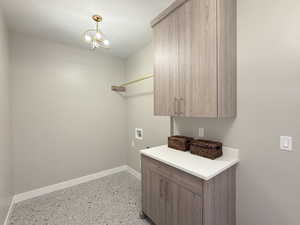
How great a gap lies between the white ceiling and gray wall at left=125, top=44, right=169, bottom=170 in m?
0.50

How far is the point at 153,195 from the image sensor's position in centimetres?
155

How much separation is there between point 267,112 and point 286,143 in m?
0.28

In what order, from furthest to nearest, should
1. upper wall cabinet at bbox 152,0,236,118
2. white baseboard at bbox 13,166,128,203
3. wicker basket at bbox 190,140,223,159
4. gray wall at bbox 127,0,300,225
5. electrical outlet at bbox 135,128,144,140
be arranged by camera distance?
electrical outlet at bbox 135,128,144,140 → white baseboard at bbox 13,166,128,203 → wicker basket at bbox 190,140,223,159 → upper wall cabinet at bbox 152,0,236,118 → gray wall at bbox 127,0,300,225

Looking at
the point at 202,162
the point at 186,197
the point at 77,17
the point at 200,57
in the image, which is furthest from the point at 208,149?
the point at 77,17

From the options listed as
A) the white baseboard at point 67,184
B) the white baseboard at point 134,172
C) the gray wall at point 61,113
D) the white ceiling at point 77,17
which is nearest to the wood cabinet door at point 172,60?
the white ceiling at point 77,17

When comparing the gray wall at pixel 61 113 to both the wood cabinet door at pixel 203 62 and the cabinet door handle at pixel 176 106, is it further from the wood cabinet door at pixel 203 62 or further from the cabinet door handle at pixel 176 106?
→ the wood cabinet door at pixel 203 62

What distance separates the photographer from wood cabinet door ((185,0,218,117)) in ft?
3.96

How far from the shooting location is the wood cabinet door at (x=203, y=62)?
1.21m

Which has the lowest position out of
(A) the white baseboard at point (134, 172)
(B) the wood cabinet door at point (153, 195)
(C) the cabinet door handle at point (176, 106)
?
(A) the white baseboard at point (134, 172)

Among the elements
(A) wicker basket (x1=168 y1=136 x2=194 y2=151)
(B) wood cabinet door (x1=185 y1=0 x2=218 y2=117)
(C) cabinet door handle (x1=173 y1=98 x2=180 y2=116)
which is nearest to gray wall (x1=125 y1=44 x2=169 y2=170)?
(A) wicker basket (x1=168 y1=136 x2=194 y2=151)

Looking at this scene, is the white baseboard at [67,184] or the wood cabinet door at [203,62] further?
the white baseboard at [67,184]

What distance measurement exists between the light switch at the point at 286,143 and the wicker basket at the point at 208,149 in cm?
49

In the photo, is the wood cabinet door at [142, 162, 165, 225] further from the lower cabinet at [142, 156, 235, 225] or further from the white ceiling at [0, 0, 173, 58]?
the white ceiling at [0, 0, 173, 58]

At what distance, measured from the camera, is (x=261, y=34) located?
47.5 inches
